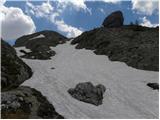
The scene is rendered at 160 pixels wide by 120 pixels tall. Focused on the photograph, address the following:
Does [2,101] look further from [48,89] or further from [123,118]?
[123,118]

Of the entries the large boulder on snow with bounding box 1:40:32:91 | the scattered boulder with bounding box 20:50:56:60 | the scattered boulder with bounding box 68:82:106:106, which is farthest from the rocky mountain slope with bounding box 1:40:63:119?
the scattered boulder with bounding box 20:50:56:60

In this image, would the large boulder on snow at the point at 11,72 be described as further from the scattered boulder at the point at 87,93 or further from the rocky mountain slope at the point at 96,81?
the scattered boulder at the point at 87,93

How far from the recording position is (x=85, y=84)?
37156 millimetres

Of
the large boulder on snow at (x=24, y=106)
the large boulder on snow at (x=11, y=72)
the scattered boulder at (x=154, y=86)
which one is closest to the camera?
the large boulder on snow at (x=24, y=106)

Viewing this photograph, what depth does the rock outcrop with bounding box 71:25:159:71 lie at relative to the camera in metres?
56.4

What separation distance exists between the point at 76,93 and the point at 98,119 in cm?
687

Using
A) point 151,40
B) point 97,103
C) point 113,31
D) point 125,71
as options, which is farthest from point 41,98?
point 113,31

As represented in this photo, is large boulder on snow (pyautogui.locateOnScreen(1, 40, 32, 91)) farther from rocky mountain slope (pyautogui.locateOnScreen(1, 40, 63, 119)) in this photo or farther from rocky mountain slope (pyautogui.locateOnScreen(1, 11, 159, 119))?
rocky mountain slope (pyautogui.locateOnScreen(1, 11, 159, 119))

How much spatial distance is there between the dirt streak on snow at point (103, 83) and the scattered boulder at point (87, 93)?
722mm

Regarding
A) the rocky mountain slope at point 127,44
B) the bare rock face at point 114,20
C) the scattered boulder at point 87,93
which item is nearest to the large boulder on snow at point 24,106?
the scattered boulder at point 87,93

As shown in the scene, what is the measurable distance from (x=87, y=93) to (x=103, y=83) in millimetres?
6876

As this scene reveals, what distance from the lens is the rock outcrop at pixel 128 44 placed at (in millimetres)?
56412

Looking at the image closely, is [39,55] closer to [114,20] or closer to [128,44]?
[128,44]

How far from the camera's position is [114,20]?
290ft
